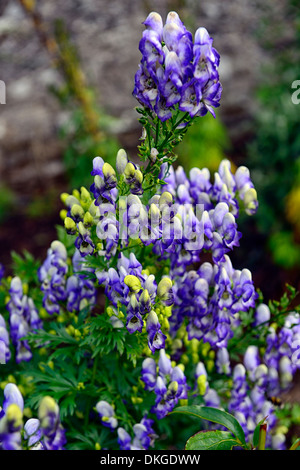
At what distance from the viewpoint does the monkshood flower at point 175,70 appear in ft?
4.78

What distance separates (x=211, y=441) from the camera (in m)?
1.63

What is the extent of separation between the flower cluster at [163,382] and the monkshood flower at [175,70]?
770mm

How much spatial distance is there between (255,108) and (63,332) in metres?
4.16

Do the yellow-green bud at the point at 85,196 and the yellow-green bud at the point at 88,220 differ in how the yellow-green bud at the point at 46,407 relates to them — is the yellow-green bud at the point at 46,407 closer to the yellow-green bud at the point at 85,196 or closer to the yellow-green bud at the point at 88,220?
the yellow-green bud at the point at 88,220

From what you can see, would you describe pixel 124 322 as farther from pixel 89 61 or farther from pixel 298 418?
pixel 89 61

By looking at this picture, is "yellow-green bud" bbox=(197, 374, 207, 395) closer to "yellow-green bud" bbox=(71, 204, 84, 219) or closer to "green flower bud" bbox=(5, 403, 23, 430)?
"yellow-green bud" bbox=(71, 204, 84, 219)

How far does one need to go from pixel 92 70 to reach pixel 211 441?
4.37 meters

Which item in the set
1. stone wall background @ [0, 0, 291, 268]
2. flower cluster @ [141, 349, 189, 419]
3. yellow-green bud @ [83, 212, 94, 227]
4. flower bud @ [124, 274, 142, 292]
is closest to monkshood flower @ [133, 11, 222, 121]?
yellow-green bud @ [83, 212, 94, 227]

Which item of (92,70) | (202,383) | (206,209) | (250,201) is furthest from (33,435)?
(92,70)

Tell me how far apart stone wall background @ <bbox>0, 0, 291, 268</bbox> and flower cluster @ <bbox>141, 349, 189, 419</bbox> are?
316 centimetres

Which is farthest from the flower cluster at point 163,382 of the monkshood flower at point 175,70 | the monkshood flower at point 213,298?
the monkshood flower at point 175,70

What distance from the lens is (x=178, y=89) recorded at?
1.47 metres
